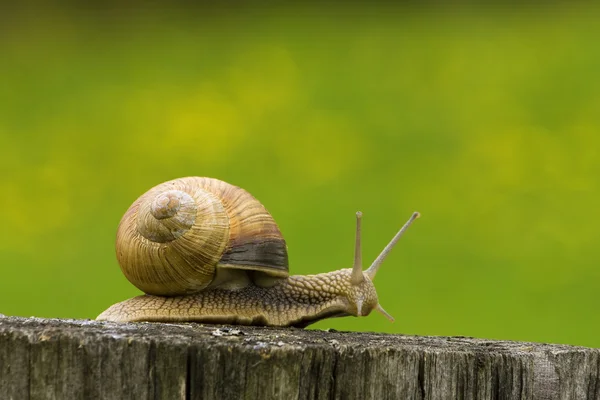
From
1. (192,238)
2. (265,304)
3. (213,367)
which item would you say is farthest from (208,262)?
(213,367)

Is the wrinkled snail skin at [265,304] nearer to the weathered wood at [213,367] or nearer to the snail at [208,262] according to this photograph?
the snail at [208,262]

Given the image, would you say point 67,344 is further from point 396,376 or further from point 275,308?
point 275,308

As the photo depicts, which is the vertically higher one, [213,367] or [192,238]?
[192,238]

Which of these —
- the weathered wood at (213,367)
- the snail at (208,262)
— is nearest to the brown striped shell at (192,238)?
the snail at (208,262)

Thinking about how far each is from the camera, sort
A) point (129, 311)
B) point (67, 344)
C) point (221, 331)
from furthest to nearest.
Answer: point (129, 311), point (221, 331), point (67, 344)

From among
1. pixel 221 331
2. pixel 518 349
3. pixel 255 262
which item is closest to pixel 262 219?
pixel 255 262

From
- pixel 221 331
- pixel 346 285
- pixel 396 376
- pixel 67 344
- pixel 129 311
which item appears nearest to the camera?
pixel 67 344

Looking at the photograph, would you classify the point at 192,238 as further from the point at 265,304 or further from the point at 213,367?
the point at 213,367

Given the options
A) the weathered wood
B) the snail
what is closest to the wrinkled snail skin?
the snail
